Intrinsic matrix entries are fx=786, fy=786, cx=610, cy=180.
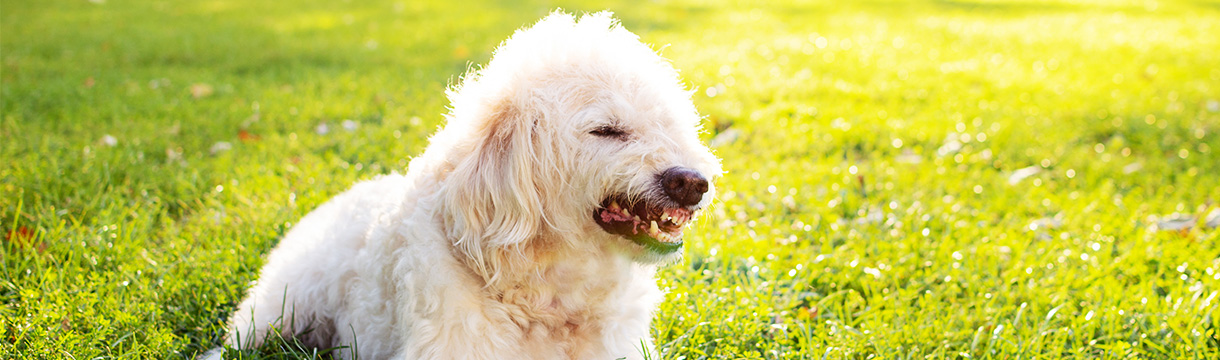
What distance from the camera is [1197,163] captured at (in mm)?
5035

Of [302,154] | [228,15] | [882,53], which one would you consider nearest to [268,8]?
[228,15]

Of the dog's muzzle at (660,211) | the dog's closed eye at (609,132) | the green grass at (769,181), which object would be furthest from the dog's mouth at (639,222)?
the green grass at (769,181)

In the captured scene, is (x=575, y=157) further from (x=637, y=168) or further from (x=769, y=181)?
(x=769, y=181)

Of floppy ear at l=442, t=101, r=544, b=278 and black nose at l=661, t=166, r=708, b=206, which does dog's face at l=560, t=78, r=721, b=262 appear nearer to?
black nose at l=661, t=166, r=708, b=206

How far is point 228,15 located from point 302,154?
22.5ft

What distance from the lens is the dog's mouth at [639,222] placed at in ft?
6.70

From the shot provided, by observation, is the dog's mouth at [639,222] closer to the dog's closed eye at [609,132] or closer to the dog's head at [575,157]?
the dog's head at [575,157]

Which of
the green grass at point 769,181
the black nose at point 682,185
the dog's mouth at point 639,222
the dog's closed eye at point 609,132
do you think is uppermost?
the dog's closed eye at point 609,132

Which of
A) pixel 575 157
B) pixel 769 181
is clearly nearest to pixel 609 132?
pixel 575 157

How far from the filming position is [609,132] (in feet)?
6.77

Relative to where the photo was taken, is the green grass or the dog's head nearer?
the dog's head

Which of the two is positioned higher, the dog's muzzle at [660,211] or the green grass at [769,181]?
the dog's muzzle at [660,211]

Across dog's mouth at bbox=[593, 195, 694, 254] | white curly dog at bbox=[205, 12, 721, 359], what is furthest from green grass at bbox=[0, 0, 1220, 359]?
dog's mouth at bbox=[593, 195, 694, 254]

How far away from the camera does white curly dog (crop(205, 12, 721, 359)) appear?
2.01 metres
